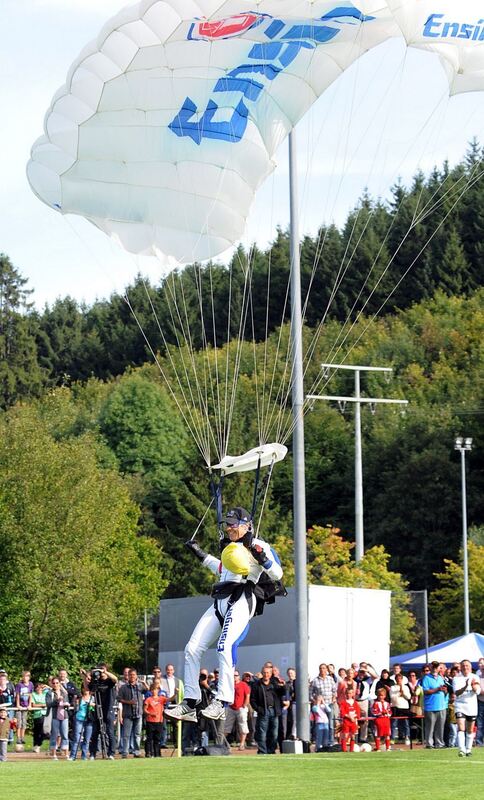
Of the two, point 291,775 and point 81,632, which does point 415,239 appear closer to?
point 81,632

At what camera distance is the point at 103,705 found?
1923 cm

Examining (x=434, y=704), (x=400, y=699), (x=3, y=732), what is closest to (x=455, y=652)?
(x=400, y=699)

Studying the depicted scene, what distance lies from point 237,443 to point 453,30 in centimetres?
4280

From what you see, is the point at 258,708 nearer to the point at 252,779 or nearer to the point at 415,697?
the point at 415,697

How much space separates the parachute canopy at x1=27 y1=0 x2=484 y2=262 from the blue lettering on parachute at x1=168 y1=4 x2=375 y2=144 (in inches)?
0.6

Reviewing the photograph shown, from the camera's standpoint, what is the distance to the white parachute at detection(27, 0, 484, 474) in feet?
49.2

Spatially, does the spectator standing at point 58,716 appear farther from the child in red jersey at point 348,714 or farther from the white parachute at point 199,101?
the white parachute at point 199,101

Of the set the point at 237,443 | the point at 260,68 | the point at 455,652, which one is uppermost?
the point at 237,443

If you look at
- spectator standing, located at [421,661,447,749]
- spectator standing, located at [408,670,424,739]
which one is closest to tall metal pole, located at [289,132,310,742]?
spectator standing, located at [421,661,447,749]

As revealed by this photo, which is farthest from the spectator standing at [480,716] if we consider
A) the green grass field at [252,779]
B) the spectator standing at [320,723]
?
the green grass field at [252,779]

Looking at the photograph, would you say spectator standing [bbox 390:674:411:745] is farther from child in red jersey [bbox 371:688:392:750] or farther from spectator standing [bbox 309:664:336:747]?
spectator standing [bbox 309:664:336:747]

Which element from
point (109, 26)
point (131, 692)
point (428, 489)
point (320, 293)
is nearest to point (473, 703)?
point (131, 692)

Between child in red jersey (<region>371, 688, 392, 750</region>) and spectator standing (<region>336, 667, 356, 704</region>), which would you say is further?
child in red jersey (<region>371, 688, 392, 750</region>)

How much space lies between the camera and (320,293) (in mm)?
83312
